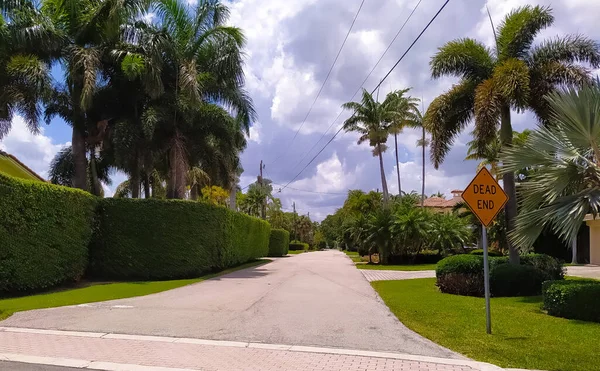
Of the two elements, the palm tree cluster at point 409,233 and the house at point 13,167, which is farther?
the palm tree cluster at point 409,233

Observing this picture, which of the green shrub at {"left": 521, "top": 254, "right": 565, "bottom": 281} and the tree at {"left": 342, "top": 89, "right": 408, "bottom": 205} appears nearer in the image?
the green shrub at {"left": 521, "top": 254, "right": 565, "bottom": 281}

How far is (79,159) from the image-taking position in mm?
22281

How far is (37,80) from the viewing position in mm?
18500

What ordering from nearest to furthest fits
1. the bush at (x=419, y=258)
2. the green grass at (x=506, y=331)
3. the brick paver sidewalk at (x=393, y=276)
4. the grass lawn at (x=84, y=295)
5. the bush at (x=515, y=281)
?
the green grass at (x=506, y=331) → the grass lawn at (x=84, y=295) → the bush at (x=515, y=281) → the brick paver sidewalk at (x=393, y=276) → the bush at (x=419, y=258)

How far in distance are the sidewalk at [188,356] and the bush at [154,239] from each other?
34.6ft

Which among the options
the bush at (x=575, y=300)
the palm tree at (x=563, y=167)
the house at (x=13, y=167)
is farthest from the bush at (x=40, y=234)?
the bush at (x=575, y=300)

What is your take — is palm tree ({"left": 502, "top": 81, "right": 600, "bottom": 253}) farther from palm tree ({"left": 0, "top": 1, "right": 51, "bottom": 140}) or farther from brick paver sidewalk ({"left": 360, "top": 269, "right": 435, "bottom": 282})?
palm tree ({"left": 0, "top": 1, "right": 51, "bottom": 140})

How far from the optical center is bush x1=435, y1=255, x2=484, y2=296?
15.6 m

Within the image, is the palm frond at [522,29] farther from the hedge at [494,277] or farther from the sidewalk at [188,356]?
the sidewalk at [188,356]

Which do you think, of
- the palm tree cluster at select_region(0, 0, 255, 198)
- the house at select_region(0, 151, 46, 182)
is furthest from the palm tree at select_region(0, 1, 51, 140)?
the house at select_region(0, 151, 46, 182)

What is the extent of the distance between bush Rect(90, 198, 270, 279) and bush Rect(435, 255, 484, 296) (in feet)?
34.0

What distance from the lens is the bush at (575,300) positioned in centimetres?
1070

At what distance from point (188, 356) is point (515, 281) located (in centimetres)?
1142

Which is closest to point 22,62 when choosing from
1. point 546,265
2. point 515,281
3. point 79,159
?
point 79,159
